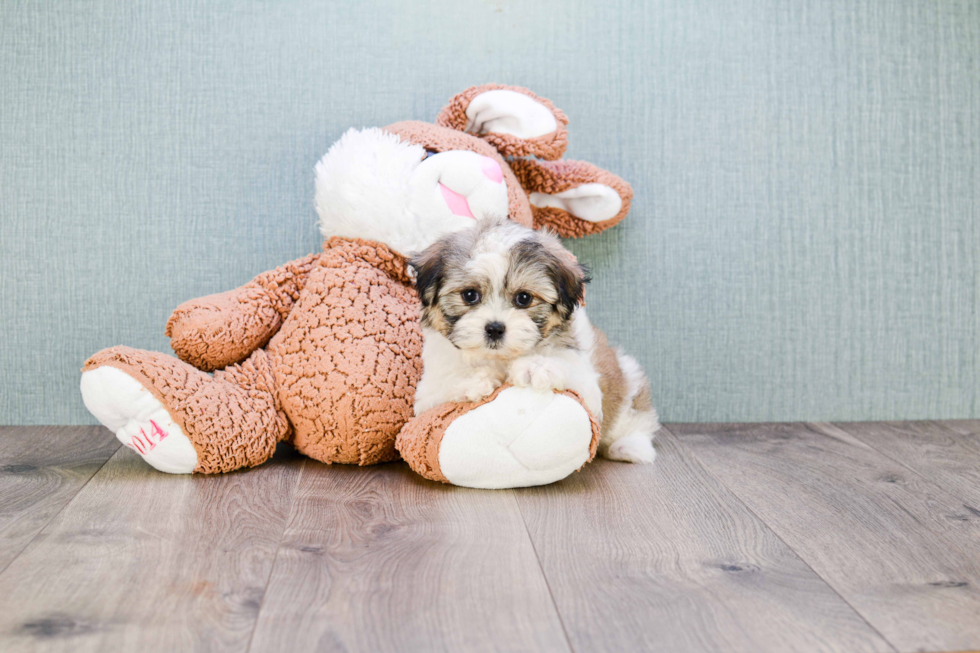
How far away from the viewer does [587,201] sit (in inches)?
89.8

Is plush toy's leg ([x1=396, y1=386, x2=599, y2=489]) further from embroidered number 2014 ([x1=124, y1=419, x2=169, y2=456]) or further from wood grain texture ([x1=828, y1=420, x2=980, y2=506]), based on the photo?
wood grain texture ([x1=828, y1=420, x2=980, y2=506])

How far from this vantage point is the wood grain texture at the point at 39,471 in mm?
1527

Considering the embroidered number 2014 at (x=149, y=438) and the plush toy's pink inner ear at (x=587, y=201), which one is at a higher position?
the plush toy's pink inner ear at (x=587, y=201)

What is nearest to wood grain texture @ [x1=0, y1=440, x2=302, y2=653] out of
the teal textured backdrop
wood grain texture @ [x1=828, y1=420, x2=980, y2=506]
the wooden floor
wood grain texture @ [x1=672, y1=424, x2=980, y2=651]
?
the wooden floor

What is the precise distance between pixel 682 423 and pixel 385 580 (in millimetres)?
1477

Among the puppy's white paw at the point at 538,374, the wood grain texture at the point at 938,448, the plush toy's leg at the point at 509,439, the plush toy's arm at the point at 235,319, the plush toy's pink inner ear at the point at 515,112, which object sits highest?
the plush toy's pink inner ear at the point at 515,112

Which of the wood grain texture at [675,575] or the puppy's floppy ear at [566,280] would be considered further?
the puppy's floppy ear at [566,280]

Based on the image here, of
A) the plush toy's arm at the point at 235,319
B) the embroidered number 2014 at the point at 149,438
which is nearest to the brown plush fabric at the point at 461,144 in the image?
the plush toy's arm at the point at 235,319

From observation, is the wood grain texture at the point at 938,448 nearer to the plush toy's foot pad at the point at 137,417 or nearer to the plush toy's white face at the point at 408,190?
the plush toy's white face at the point at 408,190

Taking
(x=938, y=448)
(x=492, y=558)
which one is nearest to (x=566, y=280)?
(x=492, y=558)

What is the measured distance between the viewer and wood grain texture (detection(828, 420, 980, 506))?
1.90 metres

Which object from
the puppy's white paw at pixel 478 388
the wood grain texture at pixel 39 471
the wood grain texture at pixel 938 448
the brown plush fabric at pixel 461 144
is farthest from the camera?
the brown plush fabric at pixel 461 144

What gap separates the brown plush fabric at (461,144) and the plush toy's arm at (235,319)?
0.43m

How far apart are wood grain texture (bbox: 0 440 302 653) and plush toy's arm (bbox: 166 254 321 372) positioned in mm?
315
